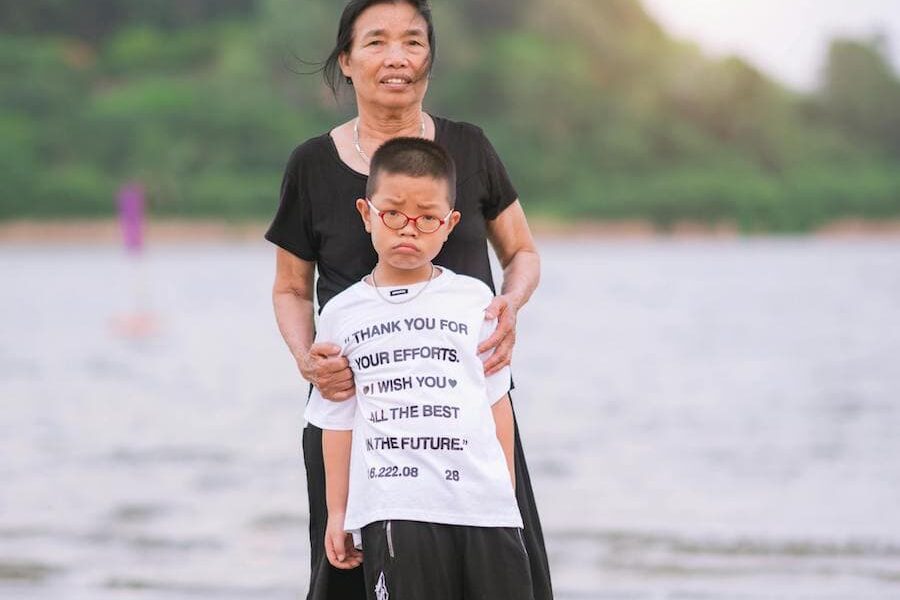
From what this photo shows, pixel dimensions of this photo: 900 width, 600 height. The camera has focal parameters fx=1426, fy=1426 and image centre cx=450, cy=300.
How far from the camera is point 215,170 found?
3656 cm

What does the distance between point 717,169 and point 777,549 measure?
33780mm

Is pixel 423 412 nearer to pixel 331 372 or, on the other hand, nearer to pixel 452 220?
pixel 331 372

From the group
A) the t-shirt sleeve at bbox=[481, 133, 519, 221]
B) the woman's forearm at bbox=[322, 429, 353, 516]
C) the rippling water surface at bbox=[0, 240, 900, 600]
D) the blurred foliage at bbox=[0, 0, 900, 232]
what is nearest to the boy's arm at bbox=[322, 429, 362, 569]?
the woman's forearm at bbox=[322, 429, 353, 516]

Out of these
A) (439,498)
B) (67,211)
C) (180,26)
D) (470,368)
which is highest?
(180,26)

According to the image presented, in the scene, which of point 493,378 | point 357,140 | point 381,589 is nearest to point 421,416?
point 493,378

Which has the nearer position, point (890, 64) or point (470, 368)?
point (470, 368)

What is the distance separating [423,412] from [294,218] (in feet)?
1.46

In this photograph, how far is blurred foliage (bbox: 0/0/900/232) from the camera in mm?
36125

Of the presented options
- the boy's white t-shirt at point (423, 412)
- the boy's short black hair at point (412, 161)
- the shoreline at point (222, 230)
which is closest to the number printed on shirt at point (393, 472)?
the boy's white t-shirt at point (423, 412)

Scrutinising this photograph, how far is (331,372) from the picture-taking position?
2.13 m

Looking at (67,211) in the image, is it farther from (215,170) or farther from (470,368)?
(470,368)

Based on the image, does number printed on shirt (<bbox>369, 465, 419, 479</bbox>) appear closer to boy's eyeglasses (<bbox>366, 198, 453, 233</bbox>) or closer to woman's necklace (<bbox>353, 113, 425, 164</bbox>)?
boy's eyeglasses (<bbox>366, 198, 453, 233</bbox>)

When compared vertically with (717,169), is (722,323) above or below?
below

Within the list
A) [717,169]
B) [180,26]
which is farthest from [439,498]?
[180,26]
